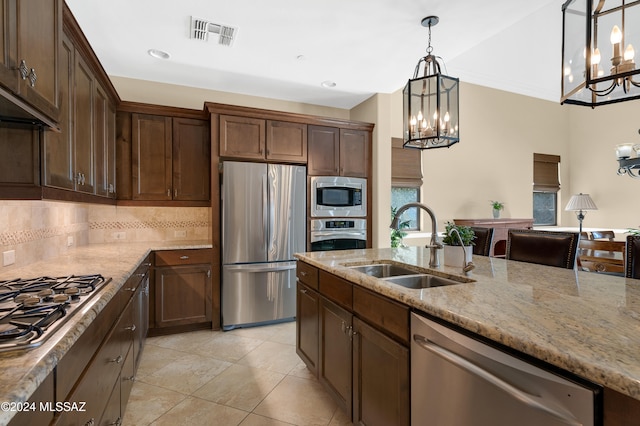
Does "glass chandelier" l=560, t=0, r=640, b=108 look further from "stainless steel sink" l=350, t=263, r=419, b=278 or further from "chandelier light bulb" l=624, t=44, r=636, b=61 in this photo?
"stainless steel sink" l=350, t=263, r=419, b=278

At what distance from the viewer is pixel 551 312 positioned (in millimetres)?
1056

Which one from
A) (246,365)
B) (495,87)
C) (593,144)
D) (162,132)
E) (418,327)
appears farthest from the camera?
(593,144)

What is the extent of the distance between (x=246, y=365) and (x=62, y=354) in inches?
76.0

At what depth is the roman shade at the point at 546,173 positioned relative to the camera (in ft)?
21.0

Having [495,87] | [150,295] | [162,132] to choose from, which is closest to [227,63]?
[162,132]

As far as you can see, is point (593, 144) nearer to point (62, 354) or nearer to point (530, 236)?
point (530, 236)

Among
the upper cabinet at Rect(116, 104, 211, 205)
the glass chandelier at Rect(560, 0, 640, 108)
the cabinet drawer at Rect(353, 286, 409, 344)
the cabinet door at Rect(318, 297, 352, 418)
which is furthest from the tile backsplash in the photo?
the glass chandelier at Rect(560, 0, 640, 108)

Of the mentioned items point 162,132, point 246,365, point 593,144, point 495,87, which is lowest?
point 246,365

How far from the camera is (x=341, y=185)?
3805 mm

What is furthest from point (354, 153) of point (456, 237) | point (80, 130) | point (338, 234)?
point (80, 130)

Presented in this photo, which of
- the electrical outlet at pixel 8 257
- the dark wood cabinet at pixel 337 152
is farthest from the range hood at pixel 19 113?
the dark wood cabinet at pixel 337 152

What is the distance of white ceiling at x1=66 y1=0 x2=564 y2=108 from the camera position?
2.33m

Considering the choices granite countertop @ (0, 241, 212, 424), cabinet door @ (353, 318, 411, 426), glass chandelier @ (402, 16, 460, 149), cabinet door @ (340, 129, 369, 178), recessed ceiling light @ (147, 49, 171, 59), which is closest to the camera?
granite countertop @ (0, 241, 212, 424)

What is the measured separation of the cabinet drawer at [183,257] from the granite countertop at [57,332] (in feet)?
2.45
